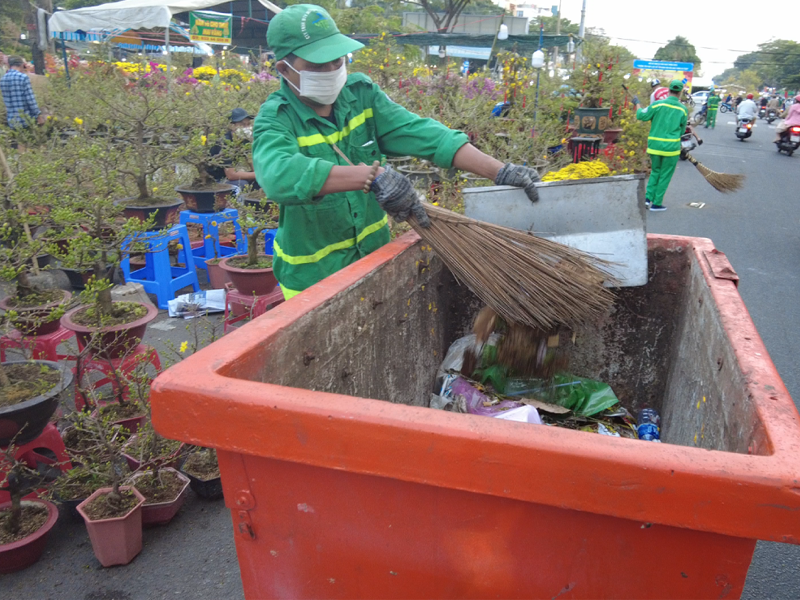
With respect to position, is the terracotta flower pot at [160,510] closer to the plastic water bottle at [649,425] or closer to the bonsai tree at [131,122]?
the plastic water bottle at [649,425]

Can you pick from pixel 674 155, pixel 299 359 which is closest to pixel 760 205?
pixel 674 155

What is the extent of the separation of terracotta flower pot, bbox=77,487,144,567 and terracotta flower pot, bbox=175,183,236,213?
4.05 meters

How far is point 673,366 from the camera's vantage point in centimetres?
257

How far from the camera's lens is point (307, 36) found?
2.11m

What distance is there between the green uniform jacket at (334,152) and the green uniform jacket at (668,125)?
22.5 ft

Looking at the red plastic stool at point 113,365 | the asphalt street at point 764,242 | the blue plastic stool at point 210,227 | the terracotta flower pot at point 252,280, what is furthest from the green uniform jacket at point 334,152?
the blue plastic stool at point 210,227

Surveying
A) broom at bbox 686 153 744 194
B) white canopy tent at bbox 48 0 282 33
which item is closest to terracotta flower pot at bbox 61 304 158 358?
broom at bbox 686 153 744 194

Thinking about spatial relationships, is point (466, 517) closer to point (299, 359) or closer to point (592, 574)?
point (592, 574)

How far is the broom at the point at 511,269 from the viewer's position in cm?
221

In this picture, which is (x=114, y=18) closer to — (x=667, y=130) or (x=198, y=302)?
(x=198, y=302)

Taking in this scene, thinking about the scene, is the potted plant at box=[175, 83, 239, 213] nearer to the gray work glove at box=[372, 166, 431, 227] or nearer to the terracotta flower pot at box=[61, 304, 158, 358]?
the terracotta flower pot at box=[61, 304, 158, 358]

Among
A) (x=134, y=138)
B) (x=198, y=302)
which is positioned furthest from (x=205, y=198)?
(x=198, y=302)

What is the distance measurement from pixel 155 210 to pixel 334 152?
3.74m

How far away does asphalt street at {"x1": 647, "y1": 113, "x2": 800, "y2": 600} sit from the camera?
8.56 ft
